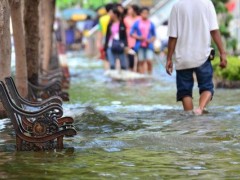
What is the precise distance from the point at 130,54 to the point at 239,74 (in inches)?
296

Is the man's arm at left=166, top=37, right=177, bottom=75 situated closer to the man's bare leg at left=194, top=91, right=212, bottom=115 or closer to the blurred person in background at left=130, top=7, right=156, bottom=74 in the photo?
the man's bare leg at left=194, top=91, right=212, bottom=115

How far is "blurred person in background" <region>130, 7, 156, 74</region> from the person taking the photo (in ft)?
78.1

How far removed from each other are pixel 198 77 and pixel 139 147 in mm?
3163

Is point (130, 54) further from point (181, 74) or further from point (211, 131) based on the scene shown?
point (211, 131)

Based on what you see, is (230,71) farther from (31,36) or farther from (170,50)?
(170,50)

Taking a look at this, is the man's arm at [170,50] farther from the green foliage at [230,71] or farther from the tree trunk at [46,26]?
the tree trunk at [46,26]

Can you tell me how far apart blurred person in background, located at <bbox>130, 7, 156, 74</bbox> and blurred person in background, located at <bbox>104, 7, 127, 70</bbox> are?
2.50 feet

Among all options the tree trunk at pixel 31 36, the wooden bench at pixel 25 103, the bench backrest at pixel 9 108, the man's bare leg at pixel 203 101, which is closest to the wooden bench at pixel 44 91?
the tree trunk at pixel 31 36

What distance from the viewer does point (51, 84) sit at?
1472 cm

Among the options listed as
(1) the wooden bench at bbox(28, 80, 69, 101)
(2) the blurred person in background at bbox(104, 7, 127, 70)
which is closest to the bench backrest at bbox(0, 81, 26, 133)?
(1) the wooden bench at bbox(28, 80, 69, 101)

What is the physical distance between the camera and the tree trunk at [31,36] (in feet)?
45.0

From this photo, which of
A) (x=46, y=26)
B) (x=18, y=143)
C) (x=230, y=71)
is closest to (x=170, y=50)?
(x=18, y=143)

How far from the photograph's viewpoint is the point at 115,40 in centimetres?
2291

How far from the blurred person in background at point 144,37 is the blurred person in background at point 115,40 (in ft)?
2.50
